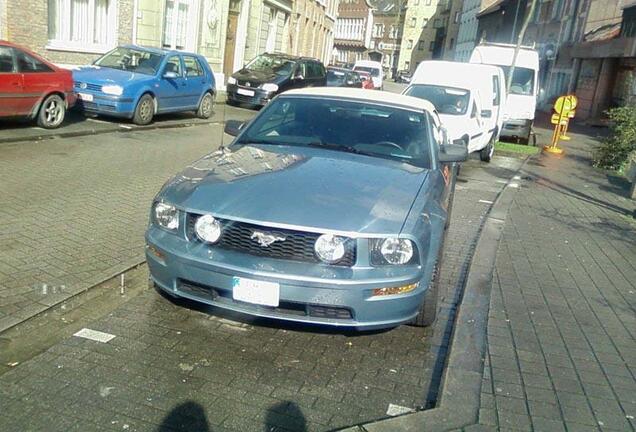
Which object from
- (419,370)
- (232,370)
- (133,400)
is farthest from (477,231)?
(133,400)

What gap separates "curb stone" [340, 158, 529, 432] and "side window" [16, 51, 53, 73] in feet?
27.6

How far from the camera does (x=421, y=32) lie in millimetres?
87812

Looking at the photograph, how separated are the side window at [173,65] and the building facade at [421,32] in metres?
75.7

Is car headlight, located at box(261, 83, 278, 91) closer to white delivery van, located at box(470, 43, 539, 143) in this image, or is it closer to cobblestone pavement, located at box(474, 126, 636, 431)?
white delivery van, located at box(470, 43, 539, 143)

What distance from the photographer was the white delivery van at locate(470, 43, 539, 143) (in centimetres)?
1667

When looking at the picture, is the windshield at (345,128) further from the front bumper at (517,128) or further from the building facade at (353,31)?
the building facade at (353,31)

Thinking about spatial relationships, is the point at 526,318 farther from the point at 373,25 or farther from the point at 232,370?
the point at 373,25

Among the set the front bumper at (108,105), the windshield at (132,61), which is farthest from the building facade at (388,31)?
the front bumper at (108,105)

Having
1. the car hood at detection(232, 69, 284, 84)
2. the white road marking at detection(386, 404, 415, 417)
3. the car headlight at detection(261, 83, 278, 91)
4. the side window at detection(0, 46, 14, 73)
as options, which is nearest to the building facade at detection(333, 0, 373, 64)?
the car hood at detection(232, 69, 284, 84)

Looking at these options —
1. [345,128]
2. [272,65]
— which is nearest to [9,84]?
[345,128]

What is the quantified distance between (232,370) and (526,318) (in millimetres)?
2459

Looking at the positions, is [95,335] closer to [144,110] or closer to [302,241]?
[302,241]

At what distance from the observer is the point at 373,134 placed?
523 centimetres

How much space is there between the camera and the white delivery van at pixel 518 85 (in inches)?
656
